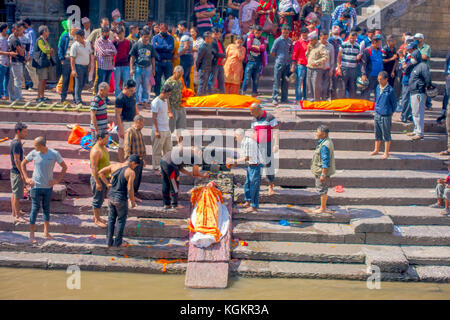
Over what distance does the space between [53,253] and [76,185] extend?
4.86 ft

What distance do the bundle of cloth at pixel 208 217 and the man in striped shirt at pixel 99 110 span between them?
2.17 m

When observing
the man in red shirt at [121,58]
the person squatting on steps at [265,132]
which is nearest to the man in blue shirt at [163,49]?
the man in red shirt at [121,58]

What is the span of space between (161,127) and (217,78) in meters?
3.99

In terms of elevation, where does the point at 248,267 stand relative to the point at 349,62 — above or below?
below

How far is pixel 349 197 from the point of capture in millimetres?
10766

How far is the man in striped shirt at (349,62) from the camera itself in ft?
46.3

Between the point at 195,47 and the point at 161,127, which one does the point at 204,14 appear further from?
the point at 161,127

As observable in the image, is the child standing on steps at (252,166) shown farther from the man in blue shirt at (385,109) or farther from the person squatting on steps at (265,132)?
the man in blue shirt at (385,109)

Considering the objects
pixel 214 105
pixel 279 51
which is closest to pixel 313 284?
pixel 214 105

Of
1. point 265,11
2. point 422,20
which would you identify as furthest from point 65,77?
point 422,20

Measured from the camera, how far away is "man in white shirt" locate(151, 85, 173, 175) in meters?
10.8

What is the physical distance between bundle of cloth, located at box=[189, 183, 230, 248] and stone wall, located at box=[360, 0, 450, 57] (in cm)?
967

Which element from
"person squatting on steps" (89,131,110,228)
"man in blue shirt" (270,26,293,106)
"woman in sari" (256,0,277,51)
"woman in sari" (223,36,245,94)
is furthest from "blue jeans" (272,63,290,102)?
"person squatting on steps" (89,131,110,228)

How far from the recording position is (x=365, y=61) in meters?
14.2
